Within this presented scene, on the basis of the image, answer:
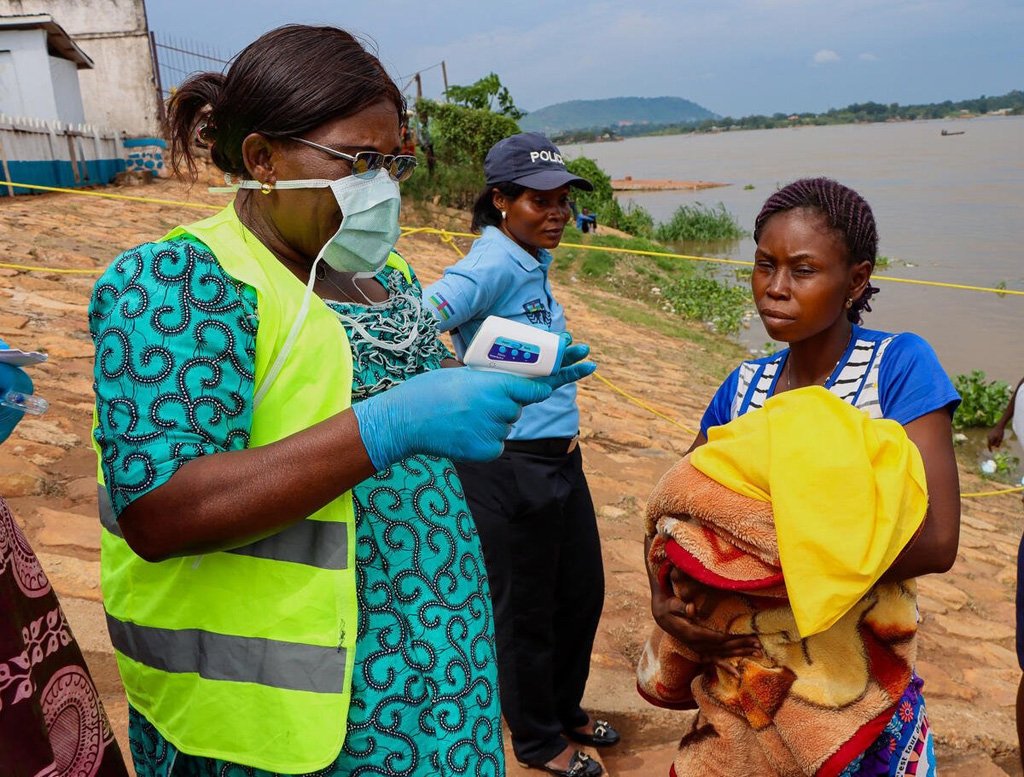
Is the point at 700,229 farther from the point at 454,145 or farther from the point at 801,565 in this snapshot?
the point at 801,565

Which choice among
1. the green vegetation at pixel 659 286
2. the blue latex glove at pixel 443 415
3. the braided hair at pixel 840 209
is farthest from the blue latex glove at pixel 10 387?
the green vegetation at pixel 659 286

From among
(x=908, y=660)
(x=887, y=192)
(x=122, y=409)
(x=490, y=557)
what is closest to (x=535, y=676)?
(x=490, y=557)

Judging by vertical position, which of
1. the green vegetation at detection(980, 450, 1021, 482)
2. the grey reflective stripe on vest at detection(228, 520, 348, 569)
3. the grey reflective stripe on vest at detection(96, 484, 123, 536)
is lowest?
the green vegetation at detection(980, 450, 1021, 482)

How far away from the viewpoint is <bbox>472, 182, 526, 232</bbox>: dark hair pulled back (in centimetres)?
→ 282

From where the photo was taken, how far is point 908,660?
4.99 feet

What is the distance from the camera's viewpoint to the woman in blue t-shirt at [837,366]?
1.55 meters

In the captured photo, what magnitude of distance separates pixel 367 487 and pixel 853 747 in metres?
0.93

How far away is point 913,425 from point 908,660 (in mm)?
419

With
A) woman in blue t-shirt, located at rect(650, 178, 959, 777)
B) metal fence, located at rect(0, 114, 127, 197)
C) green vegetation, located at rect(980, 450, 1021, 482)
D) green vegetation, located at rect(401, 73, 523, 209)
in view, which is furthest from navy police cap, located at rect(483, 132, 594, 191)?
green vegetation, located at rect(401, 73, 523, 209)

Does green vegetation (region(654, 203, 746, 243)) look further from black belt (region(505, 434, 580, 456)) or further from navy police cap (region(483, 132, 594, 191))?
black belt (region(505, 434, 580, 456))

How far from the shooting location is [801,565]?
1.38 metres

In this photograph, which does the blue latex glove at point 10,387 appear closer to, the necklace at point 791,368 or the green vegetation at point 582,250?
the necklace at point 791,368

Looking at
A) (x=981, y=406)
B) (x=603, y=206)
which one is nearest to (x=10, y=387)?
(x=981, y=406)

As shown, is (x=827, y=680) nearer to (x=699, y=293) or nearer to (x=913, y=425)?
(x=913, y=425)
